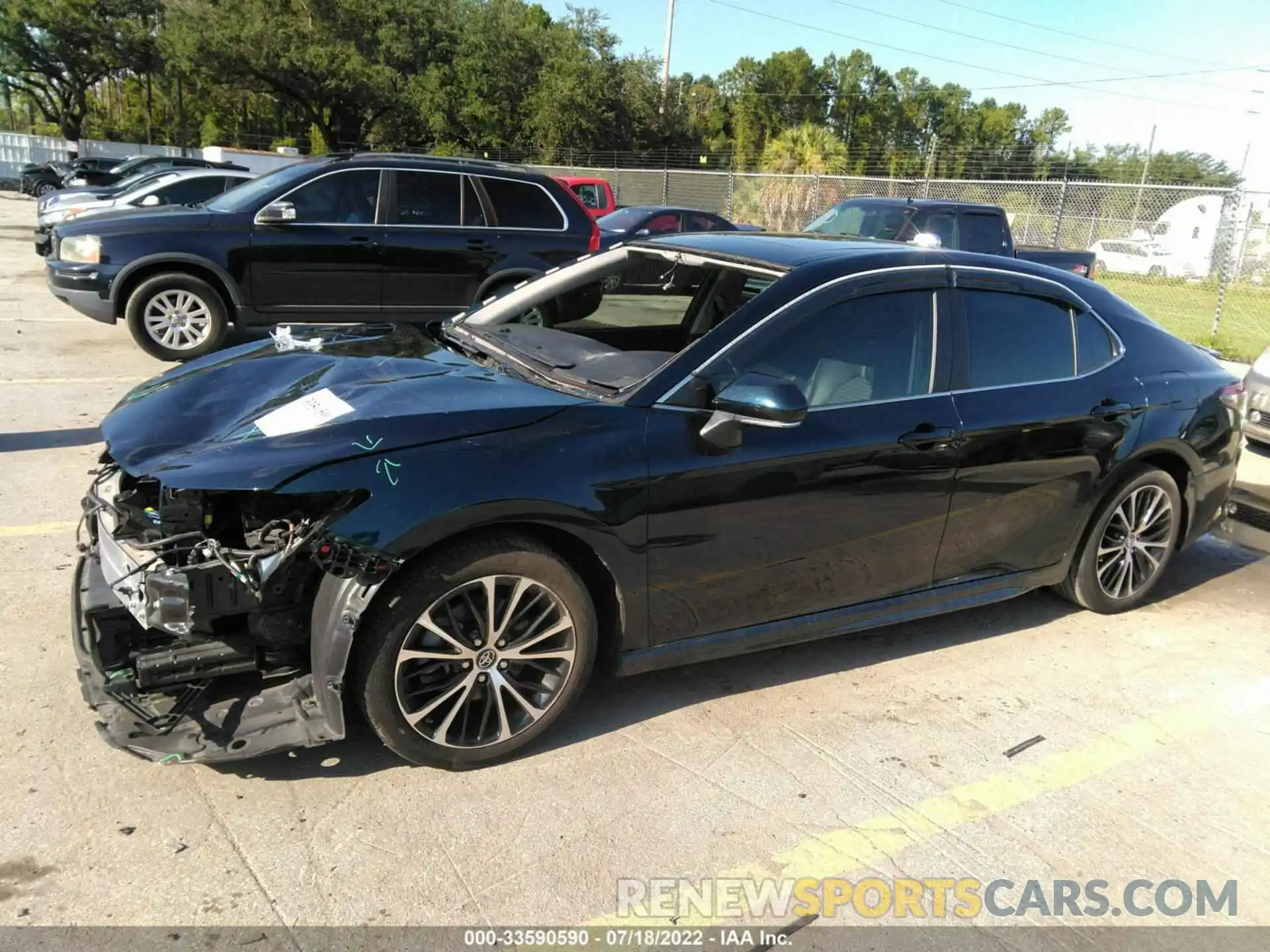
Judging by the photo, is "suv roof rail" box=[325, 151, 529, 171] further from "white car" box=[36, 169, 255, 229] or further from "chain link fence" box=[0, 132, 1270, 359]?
"chain link fence" box=[0, 132, 1270, 359]

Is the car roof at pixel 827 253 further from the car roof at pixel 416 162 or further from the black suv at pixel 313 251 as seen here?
the car roof at pixel 416 162

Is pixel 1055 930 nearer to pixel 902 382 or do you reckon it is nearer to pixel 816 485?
pixel 816 485

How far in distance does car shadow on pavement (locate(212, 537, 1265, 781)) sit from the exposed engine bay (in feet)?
0.98

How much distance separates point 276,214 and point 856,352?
6.27 meters

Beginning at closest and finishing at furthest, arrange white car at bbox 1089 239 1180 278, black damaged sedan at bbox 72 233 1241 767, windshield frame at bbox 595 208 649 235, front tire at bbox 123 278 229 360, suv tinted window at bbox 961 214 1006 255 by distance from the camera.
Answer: black damaged sedan at bbox 72 233 1241 767
front tire at bbox 123 278 229 360
suv tinted window at bbox 961 214 1006 255
windshield frame at bbox 595 208 649 235
white car at bbox 1089 239 1180 278

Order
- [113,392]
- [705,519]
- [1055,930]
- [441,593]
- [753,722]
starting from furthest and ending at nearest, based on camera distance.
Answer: [113,392] < [753,722] < [705,519] < [441,593] < [1055,930]

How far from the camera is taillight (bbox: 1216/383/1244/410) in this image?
15.4 ft

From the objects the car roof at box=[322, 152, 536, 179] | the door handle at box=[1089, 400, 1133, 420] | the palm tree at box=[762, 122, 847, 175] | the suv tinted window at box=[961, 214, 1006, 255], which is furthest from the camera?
the palm tree at box=[762, 122, 847, 175]

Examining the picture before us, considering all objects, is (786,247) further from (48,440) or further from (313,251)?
(313,251)

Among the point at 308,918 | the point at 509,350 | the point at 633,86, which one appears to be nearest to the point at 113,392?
the point at 509,350

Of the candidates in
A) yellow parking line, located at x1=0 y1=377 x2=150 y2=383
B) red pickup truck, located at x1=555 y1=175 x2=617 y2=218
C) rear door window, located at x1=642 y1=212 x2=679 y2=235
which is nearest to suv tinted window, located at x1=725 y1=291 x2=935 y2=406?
yellow parking line, located at x1=0 y1=377 x2=150 y2=383

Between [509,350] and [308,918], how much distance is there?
2.16 m

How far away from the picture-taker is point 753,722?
3.45 m

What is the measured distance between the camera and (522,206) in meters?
9.03
